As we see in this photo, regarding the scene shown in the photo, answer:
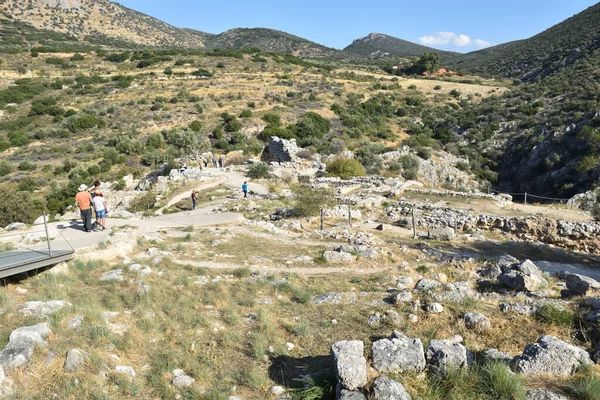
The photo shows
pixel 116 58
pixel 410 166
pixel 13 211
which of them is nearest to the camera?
pixel 13 211

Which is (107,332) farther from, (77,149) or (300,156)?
(77,149)

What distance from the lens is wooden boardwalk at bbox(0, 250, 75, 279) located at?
7.11m

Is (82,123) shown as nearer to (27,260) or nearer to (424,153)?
(424,153)

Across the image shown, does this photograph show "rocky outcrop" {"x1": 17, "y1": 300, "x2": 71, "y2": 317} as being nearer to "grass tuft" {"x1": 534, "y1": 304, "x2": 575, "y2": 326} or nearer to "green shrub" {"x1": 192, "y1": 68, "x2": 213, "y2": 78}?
"grass tuft" {"x1": 534, "y1": 304, "x2": 575, "y2": 326}

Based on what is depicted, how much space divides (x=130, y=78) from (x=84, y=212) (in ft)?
158

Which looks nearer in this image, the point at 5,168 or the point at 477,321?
the point at 477,321

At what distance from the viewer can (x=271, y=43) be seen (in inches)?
4636

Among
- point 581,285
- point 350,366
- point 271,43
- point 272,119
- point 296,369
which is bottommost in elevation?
point 296,369

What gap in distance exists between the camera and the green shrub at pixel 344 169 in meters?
27.8

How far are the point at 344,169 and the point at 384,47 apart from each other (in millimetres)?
128930

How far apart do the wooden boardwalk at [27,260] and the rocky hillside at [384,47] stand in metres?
134

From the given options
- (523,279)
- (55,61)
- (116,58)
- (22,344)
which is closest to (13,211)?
(22,344)

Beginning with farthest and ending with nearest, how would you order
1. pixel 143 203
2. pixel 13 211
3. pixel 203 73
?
pixel 203 73 < pixel 143 203 < pixel 13 211

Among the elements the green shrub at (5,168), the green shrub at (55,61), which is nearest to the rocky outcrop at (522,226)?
the green shrub at (5,168)
